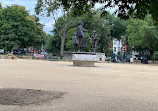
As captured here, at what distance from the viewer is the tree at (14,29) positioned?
42.4 meters

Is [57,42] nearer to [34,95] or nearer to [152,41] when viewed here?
[152,41]

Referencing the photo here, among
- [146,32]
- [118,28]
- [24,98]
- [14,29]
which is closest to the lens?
[24,98]

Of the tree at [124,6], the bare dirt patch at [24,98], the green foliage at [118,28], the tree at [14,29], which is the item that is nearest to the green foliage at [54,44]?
the tree at [14,29]

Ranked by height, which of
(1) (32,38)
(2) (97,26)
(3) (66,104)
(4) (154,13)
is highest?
(2) (97,26)

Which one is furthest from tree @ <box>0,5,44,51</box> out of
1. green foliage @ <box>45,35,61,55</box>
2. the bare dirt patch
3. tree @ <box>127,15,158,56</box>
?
the bare dirt patch

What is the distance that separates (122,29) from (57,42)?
87.9 feet

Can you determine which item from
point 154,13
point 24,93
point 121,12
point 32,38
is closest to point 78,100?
point 24,93

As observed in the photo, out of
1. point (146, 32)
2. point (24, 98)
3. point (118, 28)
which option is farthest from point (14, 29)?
point (118, 28)

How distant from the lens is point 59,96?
706 centimetres

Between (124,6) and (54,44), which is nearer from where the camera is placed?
(124,6)

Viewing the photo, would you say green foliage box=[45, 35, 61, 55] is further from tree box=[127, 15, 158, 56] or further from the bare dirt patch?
the bare dirt patch

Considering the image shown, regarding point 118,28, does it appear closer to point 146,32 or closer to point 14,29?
point 146,32

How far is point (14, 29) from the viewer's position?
4291cm

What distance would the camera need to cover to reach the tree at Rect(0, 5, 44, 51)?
42.4 m
